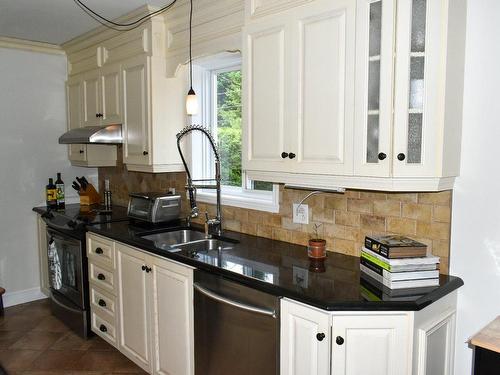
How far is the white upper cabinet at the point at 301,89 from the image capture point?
71.2 inches

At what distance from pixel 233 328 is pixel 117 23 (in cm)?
243

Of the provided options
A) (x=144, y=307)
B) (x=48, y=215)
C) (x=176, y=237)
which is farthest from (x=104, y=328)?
(x=48, y=215)

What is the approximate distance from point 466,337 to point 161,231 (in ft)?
6.15

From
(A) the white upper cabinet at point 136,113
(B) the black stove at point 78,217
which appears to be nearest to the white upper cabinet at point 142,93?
(A) the white upper cabinet at point 136,113

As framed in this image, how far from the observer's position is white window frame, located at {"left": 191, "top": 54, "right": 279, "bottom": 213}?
2.87 m

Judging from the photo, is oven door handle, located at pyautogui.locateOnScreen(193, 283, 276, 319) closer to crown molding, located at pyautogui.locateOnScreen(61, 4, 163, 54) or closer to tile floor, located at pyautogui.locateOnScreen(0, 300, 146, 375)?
tile floor, located at pyautogui.locateOnScreen(0, 300, 146, 375)

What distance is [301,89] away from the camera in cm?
196

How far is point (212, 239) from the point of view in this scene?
2721 mm

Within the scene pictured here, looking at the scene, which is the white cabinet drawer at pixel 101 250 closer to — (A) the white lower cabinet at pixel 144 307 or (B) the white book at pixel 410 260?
(A) the white lower cabinet at pixel 144 307

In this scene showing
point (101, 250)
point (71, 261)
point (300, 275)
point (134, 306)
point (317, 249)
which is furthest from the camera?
point (71, 261)

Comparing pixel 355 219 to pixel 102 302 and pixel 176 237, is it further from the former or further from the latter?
pixel 102 302

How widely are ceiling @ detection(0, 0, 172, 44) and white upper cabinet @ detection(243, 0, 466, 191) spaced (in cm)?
124

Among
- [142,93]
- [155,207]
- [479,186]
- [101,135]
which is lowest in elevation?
[155,207]

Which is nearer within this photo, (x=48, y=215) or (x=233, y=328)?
(x=233, y=328)
